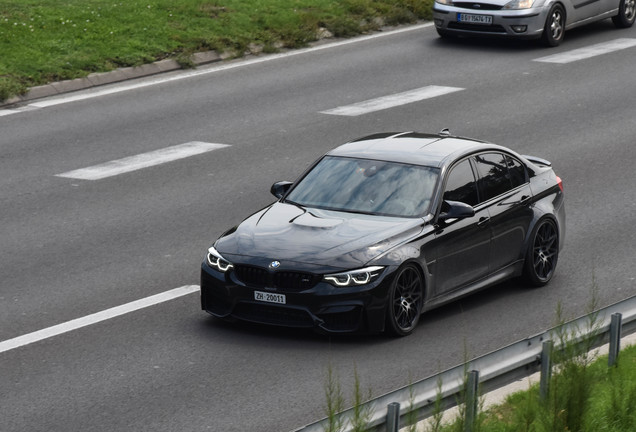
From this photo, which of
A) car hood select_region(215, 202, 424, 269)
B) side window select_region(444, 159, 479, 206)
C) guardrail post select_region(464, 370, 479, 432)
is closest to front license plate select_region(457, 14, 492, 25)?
side window select_region(444, 159, 479, 206)

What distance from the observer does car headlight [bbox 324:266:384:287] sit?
34.7 ft

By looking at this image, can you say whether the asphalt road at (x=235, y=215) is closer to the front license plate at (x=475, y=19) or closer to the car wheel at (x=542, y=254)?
the car wheel at (x=542, y=254)

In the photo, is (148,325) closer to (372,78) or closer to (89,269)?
(89,269)

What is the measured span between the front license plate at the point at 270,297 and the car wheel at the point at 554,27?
49.3ft

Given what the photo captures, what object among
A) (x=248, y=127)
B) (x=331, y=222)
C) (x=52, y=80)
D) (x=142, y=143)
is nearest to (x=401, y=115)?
(x=248, y=127)

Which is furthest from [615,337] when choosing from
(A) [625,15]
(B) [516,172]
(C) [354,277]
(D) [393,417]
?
(A) [625,15]

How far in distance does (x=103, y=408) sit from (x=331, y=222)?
9.02 ft

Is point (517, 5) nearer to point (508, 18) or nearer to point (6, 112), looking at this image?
point (508, 18)

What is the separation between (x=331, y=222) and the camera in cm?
1115

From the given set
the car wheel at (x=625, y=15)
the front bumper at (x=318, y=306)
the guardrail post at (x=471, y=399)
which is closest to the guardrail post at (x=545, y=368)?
the guardrail post at (x=471, y=399)

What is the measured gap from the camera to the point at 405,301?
10945 mm

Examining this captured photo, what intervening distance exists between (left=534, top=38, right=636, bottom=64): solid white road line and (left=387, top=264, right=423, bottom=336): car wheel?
43.6 ft

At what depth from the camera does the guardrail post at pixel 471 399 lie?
23.7 feet

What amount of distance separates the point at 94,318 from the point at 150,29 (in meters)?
12.7
